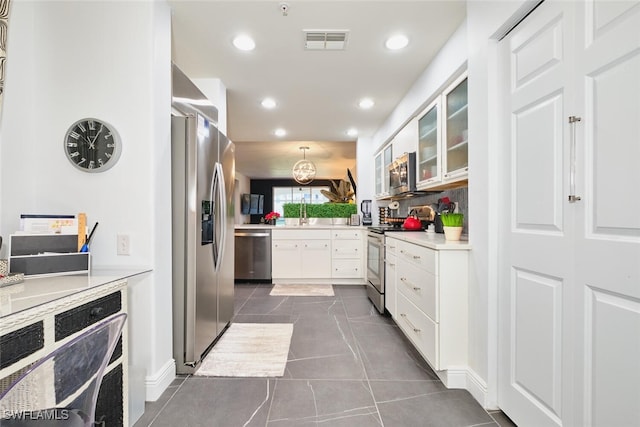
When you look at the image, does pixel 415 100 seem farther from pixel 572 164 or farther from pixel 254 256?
pixel 254 256

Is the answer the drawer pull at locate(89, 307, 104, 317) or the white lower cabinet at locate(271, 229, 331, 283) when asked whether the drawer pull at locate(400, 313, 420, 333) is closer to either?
the drawer pull at locate(89, 307, 104, 317)

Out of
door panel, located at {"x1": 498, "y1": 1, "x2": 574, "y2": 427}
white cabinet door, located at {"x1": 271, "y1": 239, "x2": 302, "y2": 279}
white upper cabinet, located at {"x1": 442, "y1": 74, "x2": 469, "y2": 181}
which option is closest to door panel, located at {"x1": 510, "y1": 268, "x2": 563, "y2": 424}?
door panel, located at {"x1": 498, "y1": 1, "x2": 574, "y2": 427}

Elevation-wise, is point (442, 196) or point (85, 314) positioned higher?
point (442, 196)

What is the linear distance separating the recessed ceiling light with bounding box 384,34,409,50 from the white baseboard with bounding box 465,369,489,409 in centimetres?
252

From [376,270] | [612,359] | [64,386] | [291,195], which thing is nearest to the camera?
[64,386]

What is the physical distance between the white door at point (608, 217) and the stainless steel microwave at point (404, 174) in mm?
2059

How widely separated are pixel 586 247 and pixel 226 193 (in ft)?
8.14

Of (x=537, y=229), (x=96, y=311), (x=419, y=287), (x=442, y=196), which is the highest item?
(x=442, y=196)

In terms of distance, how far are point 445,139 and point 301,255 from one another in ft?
9.94

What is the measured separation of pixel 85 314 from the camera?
1182 mm

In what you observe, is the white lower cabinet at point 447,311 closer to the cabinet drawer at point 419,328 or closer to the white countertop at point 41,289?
the cabinet drawer at point 419,328

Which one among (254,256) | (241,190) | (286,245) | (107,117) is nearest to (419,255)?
(107,117)

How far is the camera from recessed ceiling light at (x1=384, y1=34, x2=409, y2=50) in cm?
238

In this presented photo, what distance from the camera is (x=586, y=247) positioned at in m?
1.14
